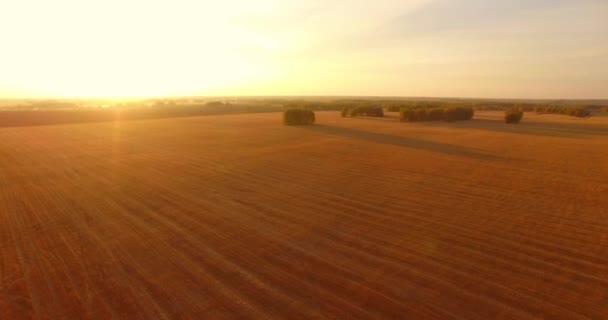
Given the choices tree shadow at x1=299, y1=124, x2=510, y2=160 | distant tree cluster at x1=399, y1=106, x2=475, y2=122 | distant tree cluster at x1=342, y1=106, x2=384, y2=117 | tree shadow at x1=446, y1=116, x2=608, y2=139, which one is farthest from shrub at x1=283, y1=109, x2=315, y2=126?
distant tree cluster at x1=342, y1=106, x2=384, y2=117

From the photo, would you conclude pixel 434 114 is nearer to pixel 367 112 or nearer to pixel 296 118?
pixel 367 112

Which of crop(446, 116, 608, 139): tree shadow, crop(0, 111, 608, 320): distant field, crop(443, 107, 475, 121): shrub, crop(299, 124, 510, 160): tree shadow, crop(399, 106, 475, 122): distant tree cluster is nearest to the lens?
crop(0, 111, 608, 320): distant field

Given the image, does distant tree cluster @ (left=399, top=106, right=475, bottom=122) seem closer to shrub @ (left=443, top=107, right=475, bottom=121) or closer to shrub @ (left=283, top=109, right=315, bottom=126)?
shrub @ (left=443, top=107, right=475, bottom=121)

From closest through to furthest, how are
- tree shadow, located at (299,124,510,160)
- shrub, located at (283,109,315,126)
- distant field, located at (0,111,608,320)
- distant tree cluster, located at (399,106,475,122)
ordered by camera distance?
distant field, located at (0,111,608,320), tree shadow, located at (299,124,510,160), shrub, located at (283,109,315,126), distant tree cluster, located at (399,106,475,122)

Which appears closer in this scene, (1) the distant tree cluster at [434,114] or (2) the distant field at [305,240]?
(2) the distant field at [305,240]

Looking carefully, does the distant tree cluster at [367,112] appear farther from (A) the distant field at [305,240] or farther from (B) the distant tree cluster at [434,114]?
(A) the distant field at [305,240]

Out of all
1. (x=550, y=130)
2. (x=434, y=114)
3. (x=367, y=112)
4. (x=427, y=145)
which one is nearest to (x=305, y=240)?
(x=427, y=145)

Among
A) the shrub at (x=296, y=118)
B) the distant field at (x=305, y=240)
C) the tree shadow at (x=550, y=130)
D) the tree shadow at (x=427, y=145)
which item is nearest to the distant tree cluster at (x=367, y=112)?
the shrub at (x=296, y=118)
